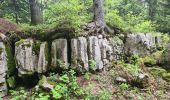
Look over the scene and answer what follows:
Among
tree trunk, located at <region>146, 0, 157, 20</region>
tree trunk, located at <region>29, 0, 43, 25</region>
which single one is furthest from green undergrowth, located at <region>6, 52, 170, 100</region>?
tree trunk, located at <region>146, 0, 157, 20</region>

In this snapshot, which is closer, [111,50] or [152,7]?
[111,50]

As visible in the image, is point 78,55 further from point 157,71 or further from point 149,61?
point 149,61

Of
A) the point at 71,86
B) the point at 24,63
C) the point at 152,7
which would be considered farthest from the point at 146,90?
the point at 152,7

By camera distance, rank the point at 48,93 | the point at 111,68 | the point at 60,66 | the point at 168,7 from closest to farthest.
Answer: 1. the point at 48,93
2. the point at 60,66
3. the point at 111,68
4. the point at 168,7

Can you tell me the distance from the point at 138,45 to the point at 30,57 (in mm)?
5631

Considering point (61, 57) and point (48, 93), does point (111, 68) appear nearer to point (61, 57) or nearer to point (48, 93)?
point (61, 57)

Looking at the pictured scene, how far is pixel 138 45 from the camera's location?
1303cm

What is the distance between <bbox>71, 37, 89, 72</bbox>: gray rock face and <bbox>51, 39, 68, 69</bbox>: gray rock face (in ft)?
0.90

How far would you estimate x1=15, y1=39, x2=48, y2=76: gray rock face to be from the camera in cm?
995

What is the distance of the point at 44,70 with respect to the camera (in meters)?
10.1

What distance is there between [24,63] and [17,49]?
0.60 metres

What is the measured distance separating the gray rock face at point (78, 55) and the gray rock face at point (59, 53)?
10.8 inches

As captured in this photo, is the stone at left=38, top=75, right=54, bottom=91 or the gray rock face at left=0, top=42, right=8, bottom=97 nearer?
the stone at left=38, top=75, right=54, bottom=91

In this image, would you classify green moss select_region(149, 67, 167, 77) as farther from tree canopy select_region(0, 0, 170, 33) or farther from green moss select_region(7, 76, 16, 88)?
green moss select_region(7, 76, 16, 88)
